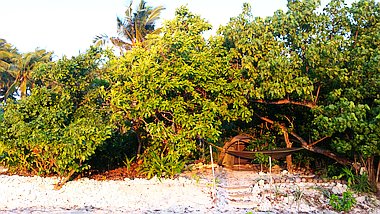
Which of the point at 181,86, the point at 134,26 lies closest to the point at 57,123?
the point at 181,86

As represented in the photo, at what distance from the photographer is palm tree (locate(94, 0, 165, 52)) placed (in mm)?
19203

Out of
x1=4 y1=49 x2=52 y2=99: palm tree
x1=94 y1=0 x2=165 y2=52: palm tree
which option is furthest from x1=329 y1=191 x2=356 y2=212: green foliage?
x1=4 y1=49 x2=52 y2=99: palm tree

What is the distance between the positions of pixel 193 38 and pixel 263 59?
1.61m

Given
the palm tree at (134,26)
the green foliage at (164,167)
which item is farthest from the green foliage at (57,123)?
the palm tree at (134,26)

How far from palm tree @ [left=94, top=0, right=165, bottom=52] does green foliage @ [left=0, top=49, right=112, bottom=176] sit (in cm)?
1123

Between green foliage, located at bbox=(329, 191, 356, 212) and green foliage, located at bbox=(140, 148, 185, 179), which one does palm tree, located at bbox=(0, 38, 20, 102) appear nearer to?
green foliage, located at bbox=(140, 148, 185, 179)

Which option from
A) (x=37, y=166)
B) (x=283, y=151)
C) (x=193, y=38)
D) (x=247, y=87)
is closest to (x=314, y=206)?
(x=283, y=151)

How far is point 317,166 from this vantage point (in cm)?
933

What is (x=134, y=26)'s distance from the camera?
763 inches

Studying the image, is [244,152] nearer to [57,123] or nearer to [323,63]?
[323,63]

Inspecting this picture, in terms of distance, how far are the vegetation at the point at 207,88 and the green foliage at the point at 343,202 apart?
85cm

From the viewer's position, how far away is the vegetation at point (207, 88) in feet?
21.5

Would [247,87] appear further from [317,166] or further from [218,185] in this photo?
[317,166]

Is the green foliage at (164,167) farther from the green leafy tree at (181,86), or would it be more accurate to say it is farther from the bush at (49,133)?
the bush at (49,133)
